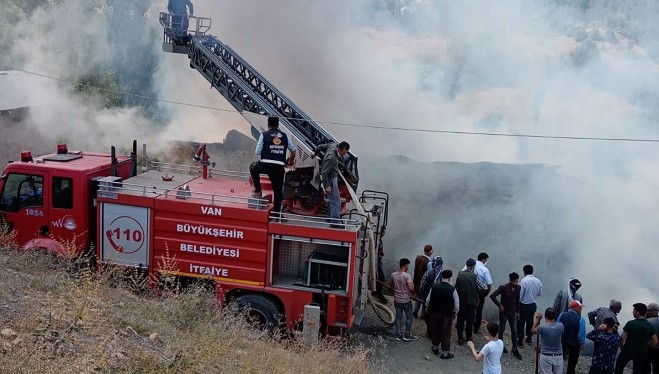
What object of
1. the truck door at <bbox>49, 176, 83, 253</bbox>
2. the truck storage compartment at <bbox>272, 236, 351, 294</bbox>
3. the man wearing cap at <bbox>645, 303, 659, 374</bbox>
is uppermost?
the truck door at <bbox>49, 176, 83, 253</bbox>

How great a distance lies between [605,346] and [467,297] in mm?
2052

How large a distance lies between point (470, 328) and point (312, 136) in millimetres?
4290

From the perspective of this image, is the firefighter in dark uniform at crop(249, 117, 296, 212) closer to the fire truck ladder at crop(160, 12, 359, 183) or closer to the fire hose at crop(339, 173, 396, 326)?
the fire hose at crop(339, 173, 396, 326)

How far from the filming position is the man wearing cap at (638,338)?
804cm

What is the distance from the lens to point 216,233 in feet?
28.8

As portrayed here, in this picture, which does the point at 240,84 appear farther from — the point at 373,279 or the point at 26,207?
the point at 373,279

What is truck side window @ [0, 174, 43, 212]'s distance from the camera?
9.19 metres

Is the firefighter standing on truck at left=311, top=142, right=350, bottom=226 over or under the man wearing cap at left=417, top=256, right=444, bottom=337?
over

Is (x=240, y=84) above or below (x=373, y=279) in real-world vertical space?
above

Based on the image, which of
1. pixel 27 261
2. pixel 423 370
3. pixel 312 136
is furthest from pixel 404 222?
pixel 27 261

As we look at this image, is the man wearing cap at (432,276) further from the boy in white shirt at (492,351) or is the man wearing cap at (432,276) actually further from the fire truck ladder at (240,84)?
the boy in white shirt at (492,351)

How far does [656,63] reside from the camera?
2131cm

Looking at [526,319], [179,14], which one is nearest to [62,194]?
[179,14]

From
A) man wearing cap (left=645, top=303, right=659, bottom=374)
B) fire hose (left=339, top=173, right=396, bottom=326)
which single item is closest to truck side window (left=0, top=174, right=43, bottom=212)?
fire hose (left=339, top=173, right=396, bottom=326)
